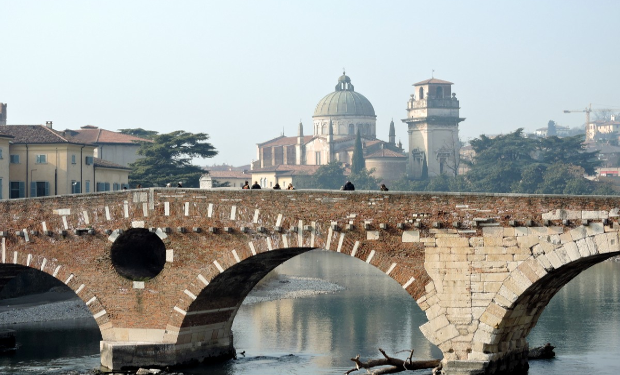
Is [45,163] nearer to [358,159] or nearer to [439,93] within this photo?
[358,159]

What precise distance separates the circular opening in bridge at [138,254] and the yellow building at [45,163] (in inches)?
749

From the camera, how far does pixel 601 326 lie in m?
37.9

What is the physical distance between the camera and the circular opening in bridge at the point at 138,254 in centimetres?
2950

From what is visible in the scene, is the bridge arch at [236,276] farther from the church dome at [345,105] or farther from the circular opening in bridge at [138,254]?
the church dome at [345,105]

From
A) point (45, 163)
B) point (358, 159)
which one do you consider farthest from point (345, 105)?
point (45, 163)

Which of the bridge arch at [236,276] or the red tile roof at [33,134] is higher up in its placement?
the red tile roof at [33,134]

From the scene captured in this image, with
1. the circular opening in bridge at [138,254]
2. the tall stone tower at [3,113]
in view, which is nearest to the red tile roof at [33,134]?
the circular opening in bridge at [138,254]

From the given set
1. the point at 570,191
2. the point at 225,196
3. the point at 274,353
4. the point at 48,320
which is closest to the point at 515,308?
the point at 225,196

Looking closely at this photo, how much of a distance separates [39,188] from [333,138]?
4270 inches

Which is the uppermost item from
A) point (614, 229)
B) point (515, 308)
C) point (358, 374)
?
point (614, 229)

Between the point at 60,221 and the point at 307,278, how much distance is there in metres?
30.6

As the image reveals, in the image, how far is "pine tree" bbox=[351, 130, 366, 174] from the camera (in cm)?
14512

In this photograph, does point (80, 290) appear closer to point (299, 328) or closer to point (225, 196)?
point (225, 196)

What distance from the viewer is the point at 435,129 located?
512ft
